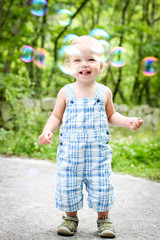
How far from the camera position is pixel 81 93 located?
207 cm

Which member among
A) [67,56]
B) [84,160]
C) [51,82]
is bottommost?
[84,160]

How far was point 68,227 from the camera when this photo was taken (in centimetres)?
196

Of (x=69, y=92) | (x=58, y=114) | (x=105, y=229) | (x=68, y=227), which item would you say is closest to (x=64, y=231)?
(x=68, y=227)

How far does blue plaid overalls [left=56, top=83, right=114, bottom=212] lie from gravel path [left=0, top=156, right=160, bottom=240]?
235 millimetres

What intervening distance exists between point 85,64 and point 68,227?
3.40 ft

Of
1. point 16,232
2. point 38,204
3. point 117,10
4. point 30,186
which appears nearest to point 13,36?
point 30,186

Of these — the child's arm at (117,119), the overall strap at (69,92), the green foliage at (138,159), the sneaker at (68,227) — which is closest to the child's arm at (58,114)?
the overall strap at (69,92)

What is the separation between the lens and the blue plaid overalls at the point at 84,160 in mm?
1942

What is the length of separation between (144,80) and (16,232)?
1103 centimetres

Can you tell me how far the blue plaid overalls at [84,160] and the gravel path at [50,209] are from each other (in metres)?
0.24

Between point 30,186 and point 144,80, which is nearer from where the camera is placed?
point 30,186

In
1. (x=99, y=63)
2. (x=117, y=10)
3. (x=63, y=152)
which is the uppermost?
(x=117, y=10)

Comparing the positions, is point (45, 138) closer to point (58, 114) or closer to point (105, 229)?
point (58, 114)

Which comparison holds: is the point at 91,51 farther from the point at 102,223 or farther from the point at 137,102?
the point at 137,102
